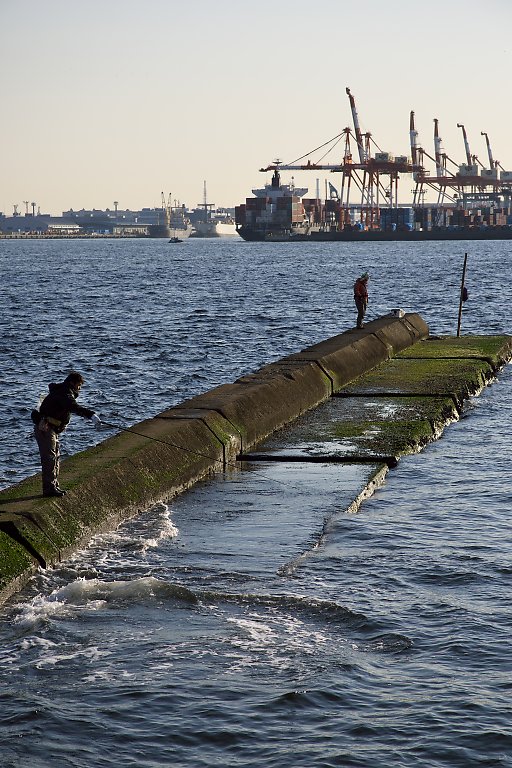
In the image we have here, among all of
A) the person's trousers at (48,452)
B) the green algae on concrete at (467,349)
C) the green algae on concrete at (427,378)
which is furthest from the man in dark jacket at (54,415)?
the green algae on concrete at (467,349)

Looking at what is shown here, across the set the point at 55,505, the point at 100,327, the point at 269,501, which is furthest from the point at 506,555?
the point at 100,327

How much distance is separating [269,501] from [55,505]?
2897 mm

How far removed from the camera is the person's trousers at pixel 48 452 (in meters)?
11.1

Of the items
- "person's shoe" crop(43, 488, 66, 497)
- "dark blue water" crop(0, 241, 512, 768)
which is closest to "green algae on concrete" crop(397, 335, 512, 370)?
"dark blue water" crop(0, 241, 512, 768)

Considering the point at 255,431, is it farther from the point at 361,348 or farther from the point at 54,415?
the point at 361,348

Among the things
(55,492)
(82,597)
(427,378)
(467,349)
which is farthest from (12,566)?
(467,349)

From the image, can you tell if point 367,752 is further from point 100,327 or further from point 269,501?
point 100,327

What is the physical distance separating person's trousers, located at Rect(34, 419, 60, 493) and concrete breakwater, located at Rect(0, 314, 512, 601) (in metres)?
0.18

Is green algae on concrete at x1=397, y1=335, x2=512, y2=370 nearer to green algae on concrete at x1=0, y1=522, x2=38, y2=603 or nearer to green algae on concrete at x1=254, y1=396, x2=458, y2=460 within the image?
green algae on concrete at x1=254, y1=396, x2=458, y2=460

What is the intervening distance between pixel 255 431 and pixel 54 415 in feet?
18.6

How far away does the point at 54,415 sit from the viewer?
11.0 metres

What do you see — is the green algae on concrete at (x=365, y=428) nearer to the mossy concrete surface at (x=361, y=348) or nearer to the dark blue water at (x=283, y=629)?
the dark blue water at (x=283, y=629)

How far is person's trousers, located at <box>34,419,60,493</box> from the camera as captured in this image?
1109 cm

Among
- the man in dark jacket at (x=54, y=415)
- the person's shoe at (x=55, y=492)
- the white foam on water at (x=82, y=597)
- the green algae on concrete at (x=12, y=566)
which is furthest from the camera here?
the person's shoe at (x=55, y=492)
